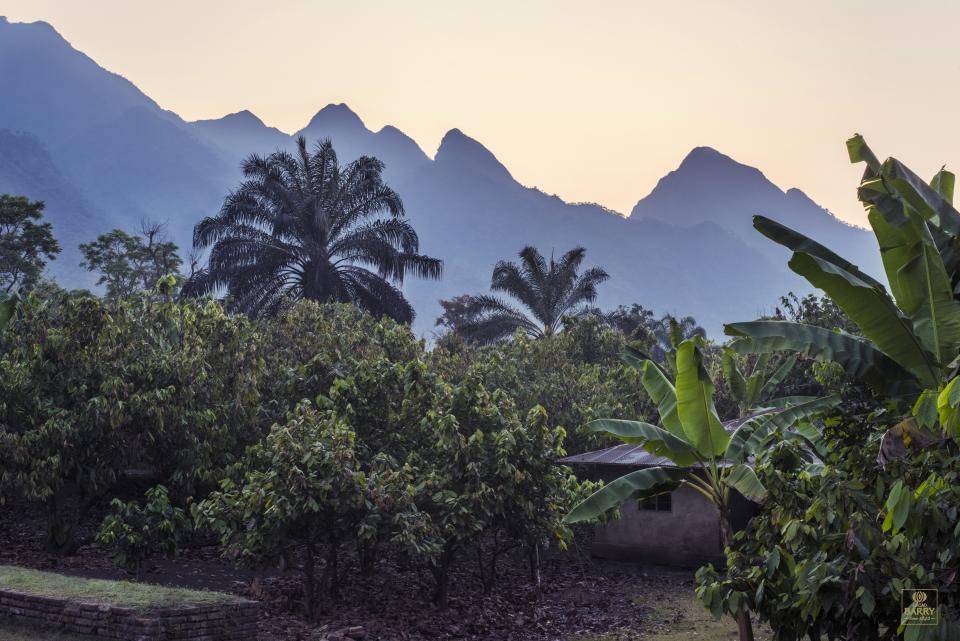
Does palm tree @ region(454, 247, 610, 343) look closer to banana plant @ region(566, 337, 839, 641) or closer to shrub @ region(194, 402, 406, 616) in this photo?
shrub @ region(194, 402, 406, 616)

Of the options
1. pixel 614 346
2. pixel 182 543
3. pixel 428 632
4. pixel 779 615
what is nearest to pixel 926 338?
pixel 779 615

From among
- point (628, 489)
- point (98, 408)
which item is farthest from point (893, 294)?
point (98, 408)

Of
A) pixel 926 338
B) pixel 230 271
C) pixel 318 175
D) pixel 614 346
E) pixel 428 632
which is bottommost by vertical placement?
pixel 428 632

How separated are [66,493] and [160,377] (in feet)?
8.62

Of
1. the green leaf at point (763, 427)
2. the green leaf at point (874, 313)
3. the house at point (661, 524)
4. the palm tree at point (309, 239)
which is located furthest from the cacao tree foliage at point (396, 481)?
the palm tree at point (309, 239)

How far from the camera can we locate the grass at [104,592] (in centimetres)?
1046

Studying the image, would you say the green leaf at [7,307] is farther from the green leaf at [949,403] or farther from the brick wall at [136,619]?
the green leaf at [949,403]

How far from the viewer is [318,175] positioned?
3070 centimetres

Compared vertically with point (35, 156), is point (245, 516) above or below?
below

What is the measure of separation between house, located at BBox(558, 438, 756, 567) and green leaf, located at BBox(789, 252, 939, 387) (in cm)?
957

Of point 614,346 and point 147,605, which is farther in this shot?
point 614,346

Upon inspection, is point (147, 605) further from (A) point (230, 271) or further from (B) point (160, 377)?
(A) point (230, 271)

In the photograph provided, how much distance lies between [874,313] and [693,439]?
124 inches

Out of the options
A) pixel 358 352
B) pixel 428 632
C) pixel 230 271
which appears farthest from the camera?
pixel 230 271
